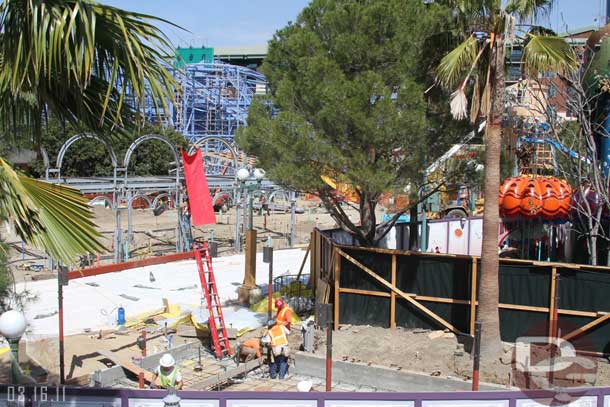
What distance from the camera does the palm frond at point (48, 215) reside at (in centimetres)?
450

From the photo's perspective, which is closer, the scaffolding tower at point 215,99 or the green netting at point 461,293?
the green netting at point 461,293

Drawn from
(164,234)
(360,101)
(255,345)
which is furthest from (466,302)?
(164,234)

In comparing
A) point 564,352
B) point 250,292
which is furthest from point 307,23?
point 564,352

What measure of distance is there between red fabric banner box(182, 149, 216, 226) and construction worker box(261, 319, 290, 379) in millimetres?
9061

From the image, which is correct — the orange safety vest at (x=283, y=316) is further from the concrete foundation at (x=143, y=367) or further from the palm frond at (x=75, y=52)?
the palm frond at (x=75, y=52)

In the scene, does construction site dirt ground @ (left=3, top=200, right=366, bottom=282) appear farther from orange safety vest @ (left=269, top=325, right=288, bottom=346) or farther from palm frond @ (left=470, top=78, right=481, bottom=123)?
palm frond @ (left=470, top=78, right=481, bottom=123)

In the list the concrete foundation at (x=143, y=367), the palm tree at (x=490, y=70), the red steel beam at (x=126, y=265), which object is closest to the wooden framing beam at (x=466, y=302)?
the palm tree at (x=490, y=70)

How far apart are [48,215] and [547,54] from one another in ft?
27.2

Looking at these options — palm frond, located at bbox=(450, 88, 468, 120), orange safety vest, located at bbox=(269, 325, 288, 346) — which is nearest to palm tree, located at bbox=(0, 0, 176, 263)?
orange safety vest, located at bbox=(269, 325, 288, 346)

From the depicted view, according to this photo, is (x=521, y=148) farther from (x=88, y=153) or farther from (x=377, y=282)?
(x=88, y=153)

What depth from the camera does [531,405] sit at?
7613 mm

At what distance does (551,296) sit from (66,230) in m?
9.34

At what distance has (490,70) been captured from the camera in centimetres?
1064

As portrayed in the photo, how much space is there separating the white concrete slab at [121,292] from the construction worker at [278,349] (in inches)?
200
